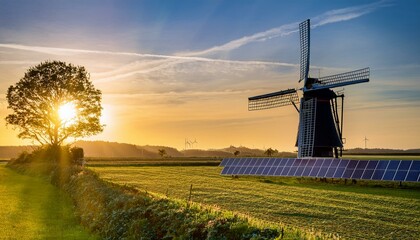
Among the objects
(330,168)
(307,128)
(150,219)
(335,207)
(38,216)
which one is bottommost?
(38,216)

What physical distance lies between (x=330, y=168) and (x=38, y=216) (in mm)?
36644

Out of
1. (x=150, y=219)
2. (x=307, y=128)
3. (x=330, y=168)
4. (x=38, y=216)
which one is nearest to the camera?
(x=150, y=219)

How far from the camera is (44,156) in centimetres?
7769

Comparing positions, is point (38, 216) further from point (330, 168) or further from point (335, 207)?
point (330, 168)

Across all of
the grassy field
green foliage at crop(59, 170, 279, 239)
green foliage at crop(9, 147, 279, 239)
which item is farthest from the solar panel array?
green foliage at crop(59, 170, 279, 239)

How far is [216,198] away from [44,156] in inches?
1936

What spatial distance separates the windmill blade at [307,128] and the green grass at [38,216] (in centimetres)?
3573

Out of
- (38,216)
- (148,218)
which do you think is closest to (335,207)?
(148,218)

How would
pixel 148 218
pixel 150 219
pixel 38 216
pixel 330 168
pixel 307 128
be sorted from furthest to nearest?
pixel 307 128 < pixel 330 168 < pixel 38 216 < pixel 148 218 < pixel 150 219

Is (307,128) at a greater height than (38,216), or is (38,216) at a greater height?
(307,128)

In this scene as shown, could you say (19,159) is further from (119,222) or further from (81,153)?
(119,222)

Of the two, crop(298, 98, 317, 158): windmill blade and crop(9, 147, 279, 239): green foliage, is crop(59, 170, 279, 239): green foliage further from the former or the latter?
crop(298, 98, 317, 158): windmill blade

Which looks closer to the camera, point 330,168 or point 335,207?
point 335,207

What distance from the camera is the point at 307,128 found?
6462cm
